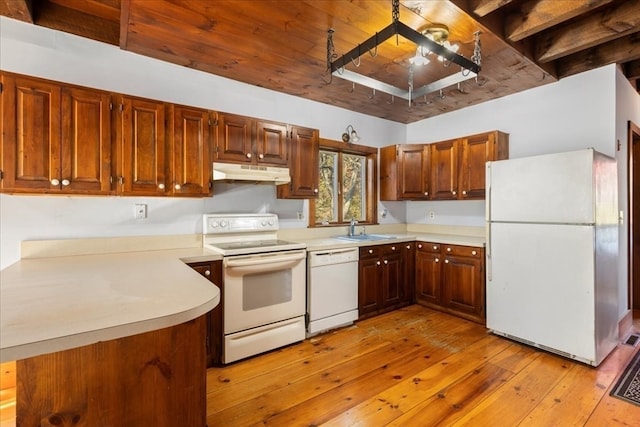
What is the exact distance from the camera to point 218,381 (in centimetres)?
223

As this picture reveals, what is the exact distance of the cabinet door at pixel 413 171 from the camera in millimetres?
3945

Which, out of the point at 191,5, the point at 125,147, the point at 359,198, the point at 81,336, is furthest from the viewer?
the point at 359,198

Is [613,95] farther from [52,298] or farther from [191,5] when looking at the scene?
[52,298]

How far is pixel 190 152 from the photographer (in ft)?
8.18

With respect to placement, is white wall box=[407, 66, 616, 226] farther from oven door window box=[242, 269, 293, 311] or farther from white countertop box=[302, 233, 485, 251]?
oven door window box=[242, 269, 293, 311]

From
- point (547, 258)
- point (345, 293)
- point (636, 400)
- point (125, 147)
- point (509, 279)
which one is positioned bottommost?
point (636, 400)

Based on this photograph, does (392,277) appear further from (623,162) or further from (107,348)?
(107,348)

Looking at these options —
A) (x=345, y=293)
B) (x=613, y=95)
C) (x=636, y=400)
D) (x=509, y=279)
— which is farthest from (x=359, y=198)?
(x=636, y=400)

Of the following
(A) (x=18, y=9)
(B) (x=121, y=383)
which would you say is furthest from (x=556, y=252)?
(A) (x=18, y=9)

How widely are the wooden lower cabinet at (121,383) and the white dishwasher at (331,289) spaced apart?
1681 millimetres

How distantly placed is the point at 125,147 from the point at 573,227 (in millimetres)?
3463

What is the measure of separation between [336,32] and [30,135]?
2115mm

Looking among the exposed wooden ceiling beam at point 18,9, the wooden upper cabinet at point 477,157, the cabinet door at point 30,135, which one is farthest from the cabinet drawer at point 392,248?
the exposed wooden ceiling beam at point 18,9

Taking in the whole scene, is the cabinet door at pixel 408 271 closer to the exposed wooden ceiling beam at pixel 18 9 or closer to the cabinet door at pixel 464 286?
the cabinet door at pixel 464 286
